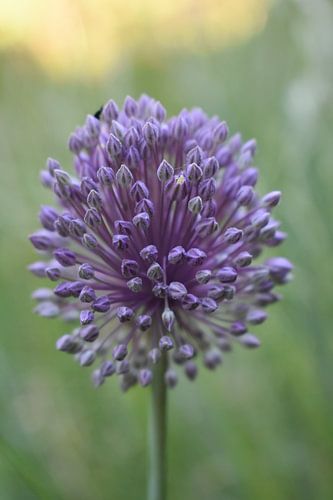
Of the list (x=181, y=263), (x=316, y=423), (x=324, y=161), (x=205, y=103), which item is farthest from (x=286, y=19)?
(x=181, y=263)

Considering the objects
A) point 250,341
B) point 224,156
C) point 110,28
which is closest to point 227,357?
point 250,341

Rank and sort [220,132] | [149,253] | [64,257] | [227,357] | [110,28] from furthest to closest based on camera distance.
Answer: [110,28] < [227,357] < [220,132] < [64,257] < [149,253]

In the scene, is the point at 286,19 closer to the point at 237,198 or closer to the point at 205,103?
the point at 205,103

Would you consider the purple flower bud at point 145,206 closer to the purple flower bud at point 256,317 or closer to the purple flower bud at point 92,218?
the purple flower bud at point 92,218

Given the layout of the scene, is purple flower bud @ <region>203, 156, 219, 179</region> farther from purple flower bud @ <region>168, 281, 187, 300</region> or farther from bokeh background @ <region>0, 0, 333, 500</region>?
bokeh background @ <region>0, 0, 333, 500</region>

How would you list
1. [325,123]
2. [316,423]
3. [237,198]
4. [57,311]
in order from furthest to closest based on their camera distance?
[325,123] < [316,423] < [57,311] < [237,198]

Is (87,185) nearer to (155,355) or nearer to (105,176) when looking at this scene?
(105,176)
